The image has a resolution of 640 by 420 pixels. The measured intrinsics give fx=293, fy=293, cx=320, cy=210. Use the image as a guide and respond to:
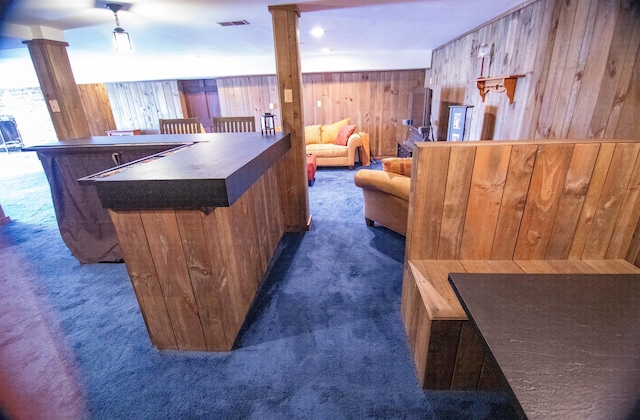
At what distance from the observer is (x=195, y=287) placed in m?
1.47

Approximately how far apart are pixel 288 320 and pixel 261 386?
45 cm

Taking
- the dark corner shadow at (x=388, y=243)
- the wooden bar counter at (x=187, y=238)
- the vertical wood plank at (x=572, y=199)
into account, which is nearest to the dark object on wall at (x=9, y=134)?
the wooden bar counter at (x=187, y=238)

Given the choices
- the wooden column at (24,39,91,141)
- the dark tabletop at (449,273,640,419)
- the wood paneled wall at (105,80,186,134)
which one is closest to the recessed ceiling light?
the wooden column at (24,39,91,141)

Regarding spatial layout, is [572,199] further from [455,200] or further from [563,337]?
[563,337]

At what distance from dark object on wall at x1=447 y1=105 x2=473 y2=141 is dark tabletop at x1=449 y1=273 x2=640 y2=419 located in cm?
286

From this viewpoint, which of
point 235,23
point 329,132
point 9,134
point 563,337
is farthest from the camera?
point 9,134

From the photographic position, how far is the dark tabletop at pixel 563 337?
542 mm

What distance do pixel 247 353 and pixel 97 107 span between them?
8.22 m

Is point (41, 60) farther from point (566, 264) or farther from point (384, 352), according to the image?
point (566, 264)

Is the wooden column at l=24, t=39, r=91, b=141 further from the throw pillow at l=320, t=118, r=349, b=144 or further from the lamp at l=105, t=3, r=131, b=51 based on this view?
the throw pillow at l=320, t=118, r=349, b=144

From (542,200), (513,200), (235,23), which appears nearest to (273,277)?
(513,200)

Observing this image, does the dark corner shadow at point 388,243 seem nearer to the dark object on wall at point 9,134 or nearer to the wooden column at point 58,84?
the wooden column at point 58,84

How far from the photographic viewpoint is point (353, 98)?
19.9ft

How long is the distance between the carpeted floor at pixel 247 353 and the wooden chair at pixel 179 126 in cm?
158
